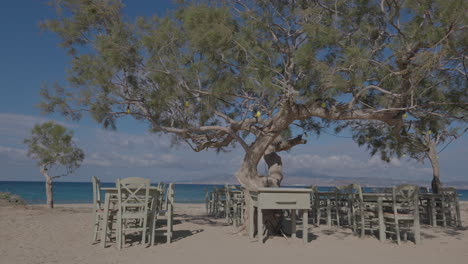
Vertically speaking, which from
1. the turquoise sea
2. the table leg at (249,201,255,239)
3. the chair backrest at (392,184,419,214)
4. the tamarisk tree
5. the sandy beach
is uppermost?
the tamarisk tree

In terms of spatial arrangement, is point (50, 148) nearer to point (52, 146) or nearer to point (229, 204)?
point (52, 146)

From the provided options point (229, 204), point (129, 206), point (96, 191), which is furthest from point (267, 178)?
point (96, 191)

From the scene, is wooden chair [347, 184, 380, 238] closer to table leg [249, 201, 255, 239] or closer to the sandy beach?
the sandy beach

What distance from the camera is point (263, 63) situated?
5777 millimetres

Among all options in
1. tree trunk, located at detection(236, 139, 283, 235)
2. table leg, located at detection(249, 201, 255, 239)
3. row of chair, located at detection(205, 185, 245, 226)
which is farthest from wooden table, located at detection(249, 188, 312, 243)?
row of chair, located at detection(205, 185, 245, 226)

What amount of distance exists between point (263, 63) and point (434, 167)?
778 cm

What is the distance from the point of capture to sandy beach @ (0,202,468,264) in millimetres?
4781

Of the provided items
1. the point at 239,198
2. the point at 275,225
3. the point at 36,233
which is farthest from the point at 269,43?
the point at 36,233

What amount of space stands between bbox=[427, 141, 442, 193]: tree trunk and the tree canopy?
4.40 metres

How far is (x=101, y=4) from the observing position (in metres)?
6.78

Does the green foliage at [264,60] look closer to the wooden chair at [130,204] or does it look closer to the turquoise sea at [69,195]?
the wooden chair at [130,204]

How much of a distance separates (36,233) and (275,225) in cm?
479

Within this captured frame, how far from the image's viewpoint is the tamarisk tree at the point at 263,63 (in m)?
5.19

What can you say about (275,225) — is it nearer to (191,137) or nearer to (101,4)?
(191,137)
